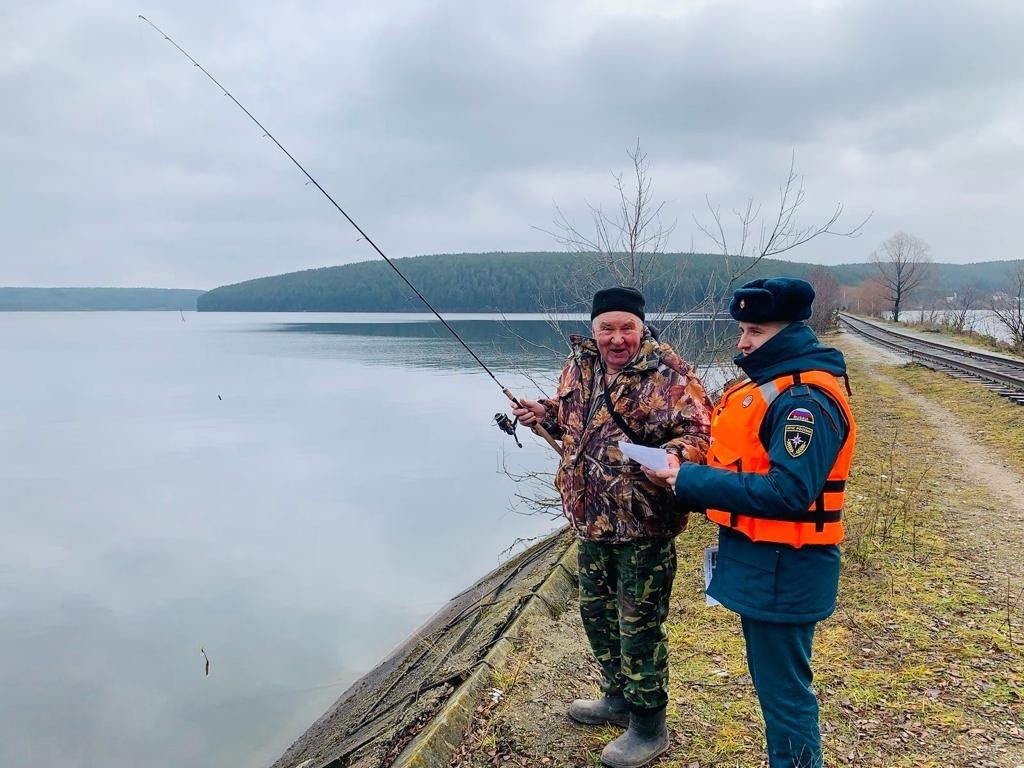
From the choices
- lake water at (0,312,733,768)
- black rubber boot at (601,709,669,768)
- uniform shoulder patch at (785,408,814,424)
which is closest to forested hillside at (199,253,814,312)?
lake water at (0,312,733,768)

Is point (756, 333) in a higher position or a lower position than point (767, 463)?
higher

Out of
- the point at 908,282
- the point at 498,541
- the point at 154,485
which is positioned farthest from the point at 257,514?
the point at 908,282

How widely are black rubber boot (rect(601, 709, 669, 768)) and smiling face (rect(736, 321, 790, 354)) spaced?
1.83 m

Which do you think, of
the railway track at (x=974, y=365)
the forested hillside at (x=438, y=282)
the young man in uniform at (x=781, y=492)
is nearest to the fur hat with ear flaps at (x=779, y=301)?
the young man in uniform at (x=781, y=492)

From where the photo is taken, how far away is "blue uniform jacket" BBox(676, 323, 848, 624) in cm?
230

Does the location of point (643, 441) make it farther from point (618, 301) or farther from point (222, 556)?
point (222, 556)

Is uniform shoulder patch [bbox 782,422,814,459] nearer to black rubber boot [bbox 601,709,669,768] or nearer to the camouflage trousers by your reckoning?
the camouflage trousers

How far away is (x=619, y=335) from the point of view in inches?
119

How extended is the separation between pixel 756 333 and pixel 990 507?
6.24 metres

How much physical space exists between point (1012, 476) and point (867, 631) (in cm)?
527

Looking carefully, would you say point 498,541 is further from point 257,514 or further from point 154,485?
point 154,485

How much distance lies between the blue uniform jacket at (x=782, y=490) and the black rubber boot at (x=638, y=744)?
3.45 feet

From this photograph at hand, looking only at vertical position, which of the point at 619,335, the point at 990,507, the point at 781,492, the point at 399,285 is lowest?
the point at 990,507

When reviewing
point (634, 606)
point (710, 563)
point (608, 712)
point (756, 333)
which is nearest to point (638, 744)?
point (608, 712)
